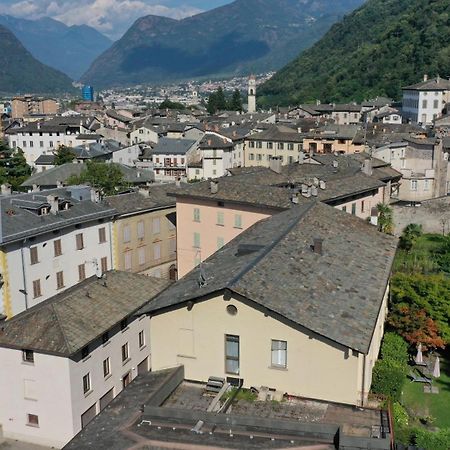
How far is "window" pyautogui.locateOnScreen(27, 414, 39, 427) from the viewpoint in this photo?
26.9 m

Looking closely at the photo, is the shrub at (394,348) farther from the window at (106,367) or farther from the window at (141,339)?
the window at (106,367)

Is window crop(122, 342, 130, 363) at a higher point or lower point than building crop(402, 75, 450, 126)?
lower

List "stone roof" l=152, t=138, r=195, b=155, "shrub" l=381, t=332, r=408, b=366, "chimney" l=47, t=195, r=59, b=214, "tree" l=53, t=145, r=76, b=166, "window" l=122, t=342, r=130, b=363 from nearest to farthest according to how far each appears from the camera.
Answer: "shrub" l=381, t=332, r=408, b=366 → "window" l=122, t=342, r=130, b=363 → "chimney" l=47, t=195, r=59, b=214 → "tree" l=53, t=145, r=76, b=166 → "stone roof" l=152, t=138, r=195, b=155

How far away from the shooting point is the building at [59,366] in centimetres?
2589

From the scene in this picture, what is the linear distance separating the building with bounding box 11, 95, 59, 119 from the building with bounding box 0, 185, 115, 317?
147415 millimetres

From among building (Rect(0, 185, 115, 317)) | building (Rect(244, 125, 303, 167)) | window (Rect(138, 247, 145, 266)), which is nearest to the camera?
building (Rect(0, 185, 115, 317))

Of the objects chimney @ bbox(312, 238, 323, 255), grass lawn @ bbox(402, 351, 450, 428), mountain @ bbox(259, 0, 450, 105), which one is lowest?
grass lawn @ bbox(402, 351, 450, 428)

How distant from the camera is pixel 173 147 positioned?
292 feet

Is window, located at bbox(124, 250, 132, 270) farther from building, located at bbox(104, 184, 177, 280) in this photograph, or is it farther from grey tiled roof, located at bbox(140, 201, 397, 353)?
grey tiled roof, located at bbox(140, 201, 397, 353)

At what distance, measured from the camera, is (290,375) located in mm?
18875

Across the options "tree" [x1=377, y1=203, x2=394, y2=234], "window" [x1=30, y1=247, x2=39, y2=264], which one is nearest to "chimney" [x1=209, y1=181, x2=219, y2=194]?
"window" [x1=30, y1=247, x2=39, y2=264]

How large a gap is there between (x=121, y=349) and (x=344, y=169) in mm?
28953

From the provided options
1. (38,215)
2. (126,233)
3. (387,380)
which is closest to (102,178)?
(126,233)

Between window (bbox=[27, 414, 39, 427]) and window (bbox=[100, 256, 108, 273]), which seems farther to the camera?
window (bbox=[100, 256, 108, 273])
